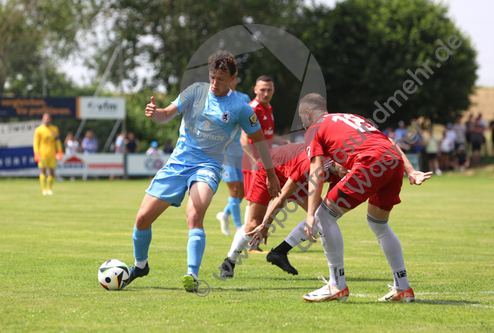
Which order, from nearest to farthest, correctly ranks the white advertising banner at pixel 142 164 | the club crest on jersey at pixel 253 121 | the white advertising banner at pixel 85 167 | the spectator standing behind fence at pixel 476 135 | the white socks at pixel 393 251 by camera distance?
the white socks at pixel 393 251 → the club crest on jersey at pixel 253 121 → the white advertising banner at pixel 85 167 → the white advertising banner at pixel 142 164 → the spectator standing behind fence at pixel 476 135

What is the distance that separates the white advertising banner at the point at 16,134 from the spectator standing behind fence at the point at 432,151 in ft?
66.9

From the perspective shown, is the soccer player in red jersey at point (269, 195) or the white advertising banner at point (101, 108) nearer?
the soccer player in red jersey at point (269, 195)

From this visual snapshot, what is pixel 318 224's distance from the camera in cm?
524

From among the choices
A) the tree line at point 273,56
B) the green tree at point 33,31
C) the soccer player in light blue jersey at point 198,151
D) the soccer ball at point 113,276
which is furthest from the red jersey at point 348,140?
the green tree at point 33,31

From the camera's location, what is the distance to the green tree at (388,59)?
123 feet

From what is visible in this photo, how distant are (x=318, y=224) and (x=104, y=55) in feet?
153

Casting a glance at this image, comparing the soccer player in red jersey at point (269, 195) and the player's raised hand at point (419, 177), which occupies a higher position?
the player's raised hand at point (419, 177)

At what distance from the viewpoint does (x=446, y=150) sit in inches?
1237

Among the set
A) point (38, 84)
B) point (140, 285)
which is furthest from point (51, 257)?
point (38, 84)

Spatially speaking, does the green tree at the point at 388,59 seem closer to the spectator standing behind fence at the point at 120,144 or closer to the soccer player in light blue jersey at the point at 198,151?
the spectator standing behind fence at the point at 120,144

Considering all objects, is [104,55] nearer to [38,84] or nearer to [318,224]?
[38,84]

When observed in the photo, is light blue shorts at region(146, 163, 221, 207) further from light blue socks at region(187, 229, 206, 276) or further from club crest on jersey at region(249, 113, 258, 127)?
club crest on jersey at region(249, 113, 258, 127)

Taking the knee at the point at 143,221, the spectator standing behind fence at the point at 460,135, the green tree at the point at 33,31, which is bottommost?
the spectator standing behind fence at the point at 460,135

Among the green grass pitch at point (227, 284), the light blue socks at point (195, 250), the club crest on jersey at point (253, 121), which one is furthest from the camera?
the club crest on jersey at point (253, 121)
